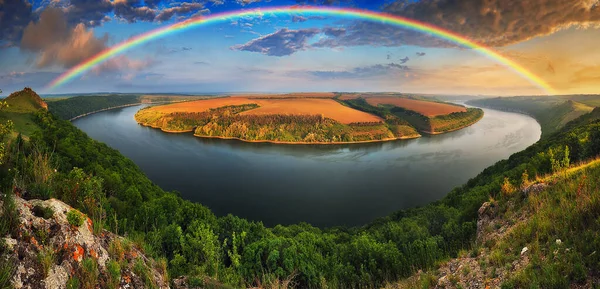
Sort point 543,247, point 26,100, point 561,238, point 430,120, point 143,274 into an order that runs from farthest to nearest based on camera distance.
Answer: point 430,120 < point 26,100 < point 543,247 < point 561,238 < point 143,274

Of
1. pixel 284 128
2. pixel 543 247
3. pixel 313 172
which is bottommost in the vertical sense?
pixel 313 172

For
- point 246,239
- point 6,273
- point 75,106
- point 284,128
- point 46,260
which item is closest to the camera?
point 6,273

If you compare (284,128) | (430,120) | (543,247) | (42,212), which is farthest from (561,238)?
(430,120)

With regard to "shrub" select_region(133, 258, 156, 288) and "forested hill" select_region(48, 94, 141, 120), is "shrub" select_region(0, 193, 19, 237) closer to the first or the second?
"shrub" select_region(133, 258, 156, 288)

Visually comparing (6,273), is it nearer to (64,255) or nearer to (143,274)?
(64,255)

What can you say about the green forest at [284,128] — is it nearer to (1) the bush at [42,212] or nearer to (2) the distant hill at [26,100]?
(2) the distant hill at [26,100]

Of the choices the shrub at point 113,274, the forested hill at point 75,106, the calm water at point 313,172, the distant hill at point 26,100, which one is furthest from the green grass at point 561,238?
the forested hill at point 75,106

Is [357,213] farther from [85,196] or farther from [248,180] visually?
[85,196]

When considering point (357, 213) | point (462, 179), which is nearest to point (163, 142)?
point (357, 213)
